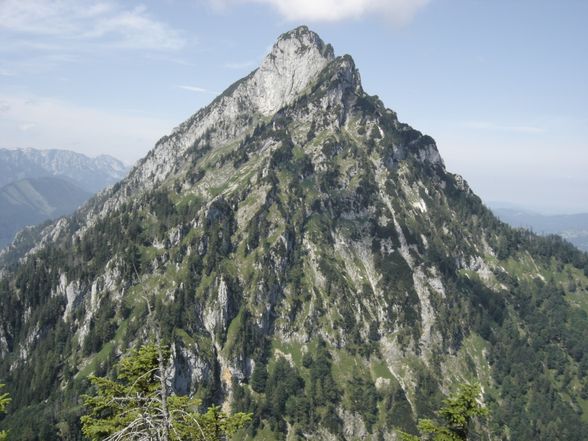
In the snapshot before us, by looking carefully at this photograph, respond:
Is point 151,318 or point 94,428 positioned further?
point 94,428

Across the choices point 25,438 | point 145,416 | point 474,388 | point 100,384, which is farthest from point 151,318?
point 25,438

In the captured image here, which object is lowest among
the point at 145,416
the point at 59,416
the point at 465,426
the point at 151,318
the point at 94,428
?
the point at 59,416

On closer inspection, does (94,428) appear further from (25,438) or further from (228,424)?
(25,438)

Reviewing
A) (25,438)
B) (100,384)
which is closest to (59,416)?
(25,438)

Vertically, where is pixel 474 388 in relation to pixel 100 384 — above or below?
below

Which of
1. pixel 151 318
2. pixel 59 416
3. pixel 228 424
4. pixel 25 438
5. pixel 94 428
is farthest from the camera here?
pixel 59 416

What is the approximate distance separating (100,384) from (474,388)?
105ft

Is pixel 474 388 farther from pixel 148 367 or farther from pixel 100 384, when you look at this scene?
pixel 100 384

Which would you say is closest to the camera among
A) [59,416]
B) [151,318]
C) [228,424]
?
[151,318]

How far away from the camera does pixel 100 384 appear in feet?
117

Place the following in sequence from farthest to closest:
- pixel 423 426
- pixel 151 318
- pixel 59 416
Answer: pixel 59 416, pixel 423 426, pixel 151 318

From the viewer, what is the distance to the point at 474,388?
1607 inches

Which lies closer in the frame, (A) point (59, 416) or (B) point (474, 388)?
(B) point (474, 388)

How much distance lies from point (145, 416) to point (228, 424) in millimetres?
18614
